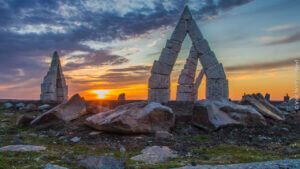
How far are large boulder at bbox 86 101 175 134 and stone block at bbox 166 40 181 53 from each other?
25.4 ft

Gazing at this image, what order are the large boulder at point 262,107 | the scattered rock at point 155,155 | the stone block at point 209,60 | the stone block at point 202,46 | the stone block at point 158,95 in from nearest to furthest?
the scattered rock at point 155,155, the large boulder at point 262,107, the stone block at point 209,60, the stone block at point 202,46, the stone block at point 158,95

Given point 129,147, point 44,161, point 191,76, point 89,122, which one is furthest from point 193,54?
point 44,161

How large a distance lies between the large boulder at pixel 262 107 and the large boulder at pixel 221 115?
113cm

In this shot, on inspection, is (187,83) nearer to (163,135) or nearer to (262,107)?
(262,107)

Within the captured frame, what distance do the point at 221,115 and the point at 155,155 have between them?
143 inches

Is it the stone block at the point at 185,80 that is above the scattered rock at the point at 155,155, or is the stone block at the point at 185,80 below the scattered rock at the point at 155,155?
above

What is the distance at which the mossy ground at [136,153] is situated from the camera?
4142mm

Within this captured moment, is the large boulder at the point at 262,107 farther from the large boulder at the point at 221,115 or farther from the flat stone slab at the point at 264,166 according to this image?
the flat stone slab at the point at 264,166

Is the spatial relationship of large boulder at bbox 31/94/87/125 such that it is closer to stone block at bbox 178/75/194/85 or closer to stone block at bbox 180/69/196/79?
stone block at bbox 178/75/194/85

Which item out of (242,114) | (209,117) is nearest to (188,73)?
(242,114)

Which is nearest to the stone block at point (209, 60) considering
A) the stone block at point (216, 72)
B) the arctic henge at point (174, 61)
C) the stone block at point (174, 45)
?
the arctic henge at point (174, 61)

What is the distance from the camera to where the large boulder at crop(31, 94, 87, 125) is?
26.8 feet

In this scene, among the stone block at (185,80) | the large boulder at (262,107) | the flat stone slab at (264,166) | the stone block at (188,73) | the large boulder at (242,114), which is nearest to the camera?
the flat stone slab at (264,166)

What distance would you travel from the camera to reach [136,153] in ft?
16.2
